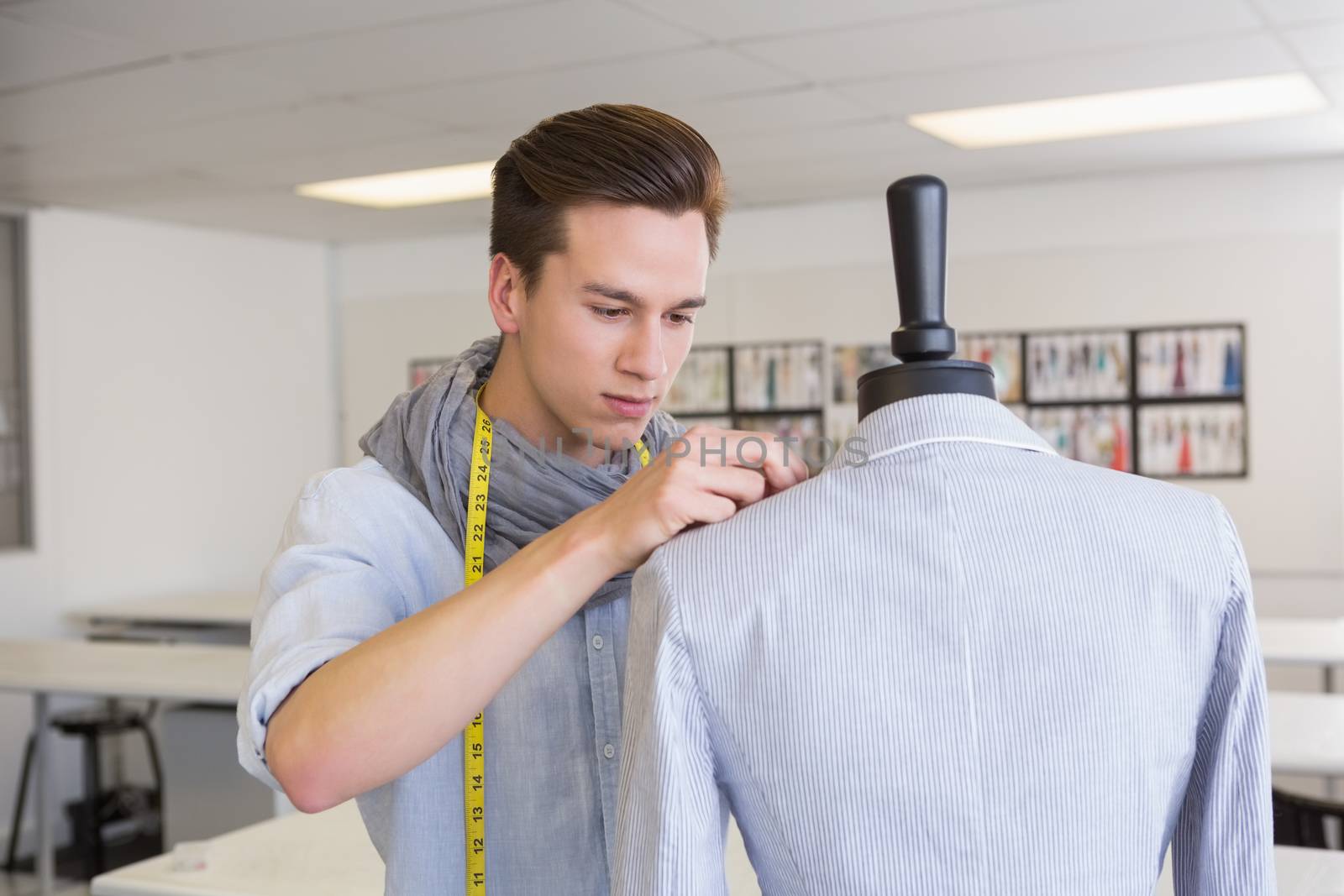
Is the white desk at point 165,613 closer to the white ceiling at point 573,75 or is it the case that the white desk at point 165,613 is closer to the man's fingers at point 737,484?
the white ceiling at point 573,75

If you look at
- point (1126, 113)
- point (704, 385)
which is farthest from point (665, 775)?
point (704, 385)

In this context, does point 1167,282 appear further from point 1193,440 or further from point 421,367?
point 421,367

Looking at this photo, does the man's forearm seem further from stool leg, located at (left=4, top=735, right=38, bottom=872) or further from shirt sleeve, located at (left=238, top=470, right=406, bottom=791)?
stool leg, located at (left=4, top=735, right=38, bottom=872)

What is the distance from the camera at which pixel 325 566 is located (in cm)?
130

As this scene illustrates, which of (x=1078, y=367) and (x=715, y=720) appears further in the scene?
(x=1078, y=367)

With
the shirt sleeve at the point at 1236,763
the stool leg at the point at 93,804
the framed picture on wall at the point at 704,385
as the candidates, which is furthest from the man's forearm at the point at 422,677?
the framed picture on wall at the point at 704,385

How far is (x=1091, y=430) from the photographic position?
6.18 m

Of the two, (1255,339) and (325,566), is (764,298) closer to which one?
(1255,339)

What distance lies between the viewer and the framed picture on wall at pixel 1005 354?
6.23 meters

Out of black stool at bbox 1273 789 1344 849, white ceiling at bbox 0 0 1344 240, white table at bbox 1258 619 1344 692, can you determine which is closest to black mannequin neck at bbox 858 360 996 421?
black stool at bbox 1273 789 1344 849

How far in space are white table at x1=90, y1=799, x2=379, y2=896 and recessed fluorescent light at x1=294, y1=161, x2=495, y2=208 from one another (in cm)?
342

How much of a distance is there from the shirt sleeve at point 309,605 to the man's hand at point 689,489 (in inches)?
10.0

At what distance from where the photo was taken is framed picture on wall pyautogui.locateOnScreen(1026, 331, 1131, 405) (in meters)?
6.09

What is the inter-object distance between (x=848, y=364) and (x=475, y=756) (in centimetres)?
527
